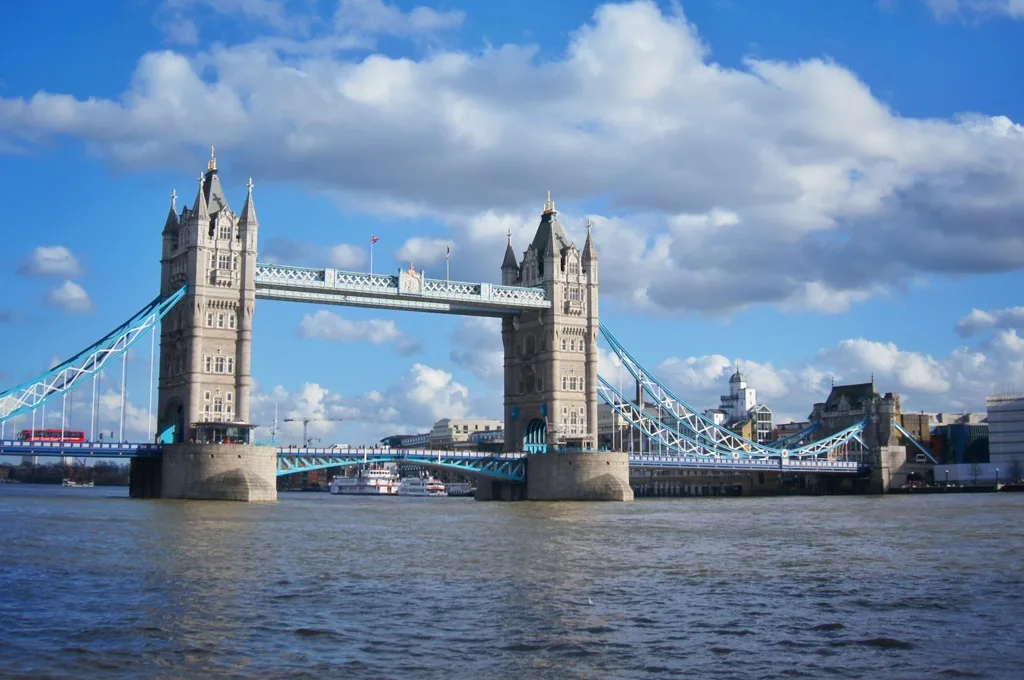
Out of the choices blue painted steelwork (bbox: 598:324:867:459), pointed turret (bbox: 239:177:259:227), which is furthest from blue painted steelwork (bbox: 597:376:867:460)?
pointed turret (bbox: 239:177:259:227)

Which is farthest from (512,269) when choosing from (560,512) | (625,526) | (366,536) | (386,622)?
(386,622)

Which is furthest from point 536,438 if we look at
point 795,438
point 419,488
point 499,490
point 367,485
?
point 367,485

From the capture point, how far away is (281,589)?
32906 mm

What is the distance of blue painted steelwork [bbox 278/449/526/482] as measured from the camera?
321 ft

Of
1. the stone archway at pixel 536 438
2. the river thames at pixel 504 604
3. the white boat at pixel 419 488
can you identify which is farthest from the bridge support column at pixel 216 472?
the white boat at pixel 419 488

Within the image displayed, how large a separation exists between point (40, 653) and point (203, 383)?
7092 centimetres

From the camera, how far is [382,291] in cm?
10062

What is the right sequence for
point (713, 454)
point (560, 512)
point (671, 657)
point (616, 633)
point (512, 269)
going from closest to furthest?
point (671, 657) < point (616, 633) < point (560, 512) < point (512, 269) < point (713, 454)

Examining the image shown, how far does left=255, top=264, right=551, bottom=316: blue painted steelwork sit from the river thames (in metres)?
43.6

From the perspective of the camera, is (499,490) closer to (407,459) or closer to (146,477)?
(407,459)

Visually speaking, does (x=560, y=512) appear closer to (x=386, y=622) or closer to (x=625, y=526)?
(x=625, y=526)

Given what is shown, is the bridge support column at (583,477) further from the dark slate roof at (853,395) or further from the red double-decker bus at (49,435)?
the dark slate roof at (853,395)

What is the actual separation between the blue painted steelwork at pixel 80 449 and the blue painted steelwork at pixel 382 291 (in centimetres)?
1551

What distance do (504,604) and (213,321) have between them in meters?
67.8
